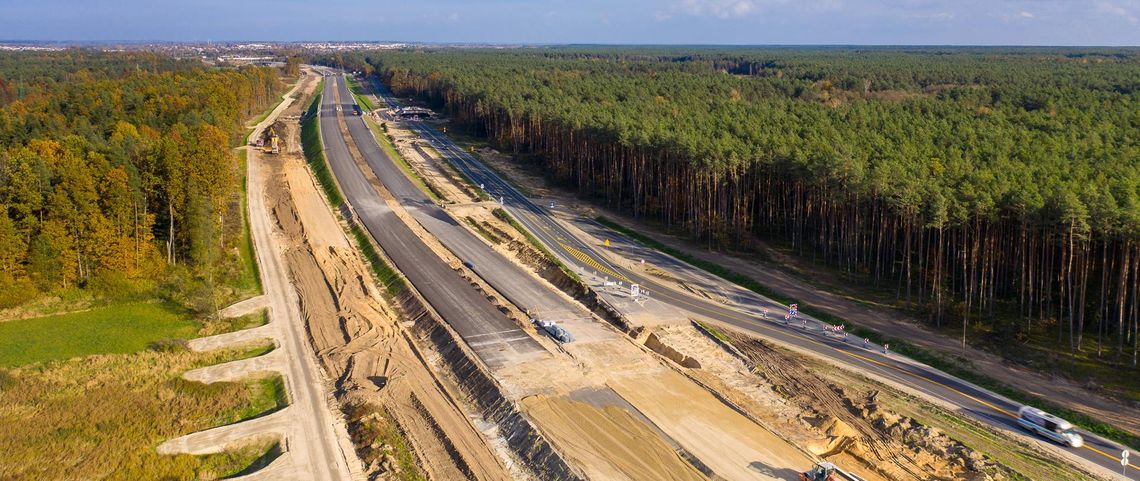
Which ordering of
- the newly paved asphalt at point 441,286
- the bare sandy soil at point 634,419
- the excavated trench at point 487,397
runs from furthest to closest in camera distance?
the newly paved asphalt at point 441,286 < the excavated trench at point 487,397 < the bare sandy soil at point 634,419

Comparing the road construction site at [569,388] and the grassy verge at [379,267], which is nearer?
the road construction site at [569,388]

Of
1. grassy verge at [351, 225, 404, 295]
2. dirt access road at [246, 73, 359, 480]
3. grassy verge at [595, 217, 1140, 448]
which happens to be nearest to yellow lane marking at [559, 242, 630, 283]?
grassy verge at [595, 217, 1140, 448]

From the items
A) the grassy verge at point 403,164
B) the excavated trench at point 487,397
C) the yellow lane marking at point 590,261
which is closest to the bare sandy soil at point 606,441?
the excavated trench at point 487,397

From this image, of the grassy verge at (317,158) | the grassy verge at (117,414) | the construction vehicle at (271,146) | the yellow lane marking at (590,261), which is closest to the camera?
the grassy verge at (117,414)

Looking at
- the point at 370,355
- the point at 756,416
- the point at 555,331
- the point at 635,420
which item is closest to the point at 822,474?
the point at 756,416

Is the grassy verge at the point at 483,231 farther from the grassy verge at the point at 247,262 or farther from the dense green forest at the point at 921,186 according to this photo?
the grassy verge at the point at 247,262

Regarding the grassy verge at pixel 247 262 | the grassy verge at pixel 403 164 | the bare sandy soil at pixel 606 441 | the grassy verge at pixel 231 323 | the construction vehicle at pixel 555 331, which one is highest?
the grassy verge at pixel 403 164
